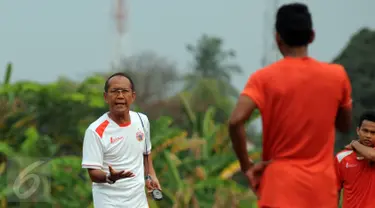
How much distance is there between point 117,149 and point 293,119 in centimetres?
264

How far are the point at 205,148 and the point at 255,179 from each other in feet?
61.1

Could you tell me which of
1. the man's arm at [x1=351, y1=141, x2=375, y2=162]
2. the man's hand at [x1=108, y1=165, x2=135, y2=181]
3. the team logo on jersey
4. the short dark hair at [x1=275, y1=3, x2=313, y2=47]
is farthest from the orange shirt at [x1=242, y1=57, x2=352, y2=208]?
the team logo on jersey

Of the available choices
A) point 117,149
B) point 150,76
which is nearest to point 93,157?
point 117,149

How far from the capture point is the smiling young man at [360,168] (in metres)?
6.95

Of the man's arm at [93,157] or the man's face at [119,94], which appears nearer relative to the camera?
the man's arm at [93,157]

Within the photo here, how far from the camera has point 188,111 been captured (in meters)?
25.3

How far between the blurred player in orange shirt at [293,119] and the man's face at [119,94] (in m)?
2.42

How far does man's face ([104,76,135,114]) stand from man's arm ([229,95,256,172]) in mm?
2415

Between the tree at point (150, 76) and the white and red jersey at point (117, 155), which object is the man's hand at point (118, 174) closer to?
the white and red jersey at point (117, 155)

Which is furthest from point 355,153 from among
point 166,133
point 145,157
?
point 166,133

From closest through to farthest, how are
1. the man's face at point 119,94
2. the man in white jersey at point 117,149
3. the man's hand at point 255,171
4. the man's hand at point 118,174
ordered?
the man's hand at point 255,171 → the man's hand at point 118,174 → the man in white jersey at point 117,149 → the man's face at point 119,94

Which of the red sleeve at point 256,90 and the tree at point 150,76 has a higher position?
the red sleeve at point 256,90

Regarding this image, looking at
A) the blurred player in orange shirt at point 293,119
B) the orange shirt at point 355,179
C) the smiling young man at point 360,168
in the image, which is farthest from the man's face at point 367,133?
the blurred player in orange shirt at point 293,119

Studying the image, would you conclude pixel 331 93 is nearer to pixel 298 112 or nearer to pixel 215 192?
pixel 298 112
